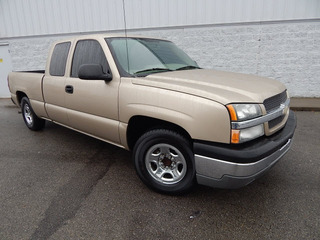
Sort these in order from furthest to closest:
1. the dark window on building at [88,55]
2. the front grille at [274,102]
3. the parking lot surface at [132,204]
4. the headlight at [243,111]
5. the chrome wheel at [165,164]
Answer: the dark window on building at [88,55] < the chrome wheel at [165,164] < the front grille at [274,102] < the parking lot surface at [132,204] < the headlight at [243,111]

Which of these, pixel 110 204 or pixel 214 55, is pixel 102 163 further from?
pixel 214 55

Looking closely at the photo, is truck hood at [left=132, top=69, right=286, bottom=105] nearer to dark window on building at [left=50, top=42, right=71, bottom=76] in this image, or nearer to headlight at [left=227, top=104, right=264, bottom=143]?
headlight at [left=227, top=104, right=264, bottom=143]

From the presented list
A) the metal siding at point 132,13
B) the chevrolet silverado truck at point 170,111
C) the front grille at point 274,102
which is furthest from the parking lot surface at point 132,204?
the metal siding at point 132,13

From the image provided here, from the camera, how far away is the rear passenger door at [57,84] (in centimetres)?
375

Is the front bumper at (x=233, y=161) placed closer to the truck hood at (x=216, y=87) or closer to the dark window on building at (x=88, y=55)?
the truck hood at (x=216, y=87)

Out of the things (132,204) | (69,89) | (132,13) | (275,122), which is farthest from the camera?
(132,13)

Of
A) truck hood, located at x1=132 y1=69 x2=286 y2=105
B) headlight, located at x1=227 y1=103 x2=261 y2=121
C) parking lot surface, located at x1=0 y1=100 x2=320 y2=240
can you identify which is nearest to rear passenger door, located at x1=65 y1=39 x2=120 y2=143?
truck hood, located at x1=132 y1=69 x2=286 y2=105

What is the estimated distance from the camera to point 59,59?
156 inches

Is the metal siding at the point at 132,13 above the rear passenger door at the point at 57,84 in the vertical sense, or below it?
above

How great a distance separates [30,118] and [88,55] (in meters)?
2.85

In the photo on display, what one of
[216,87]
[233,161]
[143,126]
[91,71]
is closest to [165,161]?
[143,126]

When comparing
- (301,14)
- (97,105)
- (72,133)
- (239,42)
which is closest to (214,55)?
(239,42)

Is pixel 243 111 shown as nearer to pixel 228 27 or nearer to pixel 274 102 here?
pixel 274 102

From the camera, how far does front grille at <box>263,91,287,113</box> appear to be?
91.7 inches
